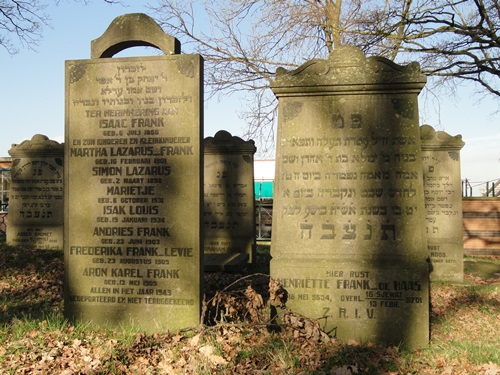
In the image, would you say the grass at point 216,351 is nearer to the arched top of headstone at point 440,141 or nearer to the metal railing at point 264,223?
the arched top of headstone at point 440,141

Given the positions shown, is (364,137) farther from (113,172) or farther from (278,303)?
(113,172)

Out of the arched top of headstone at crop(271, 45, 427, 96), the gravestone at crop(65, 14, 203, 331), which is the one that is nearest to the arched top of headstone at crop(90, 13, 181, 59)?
the gravestone at crop(65, 14, 203, 331)

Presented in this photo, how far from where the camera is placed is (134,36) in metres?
5.88

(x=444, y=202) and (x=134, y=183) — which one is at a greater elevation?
(x=134, y=183)

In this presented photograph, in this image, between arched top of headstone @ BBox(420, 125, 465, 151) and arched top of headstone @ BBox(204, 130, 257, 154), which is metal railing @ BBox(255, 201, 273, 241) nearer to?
arched top of headstone @ BBox(204, 130, 257, 154)

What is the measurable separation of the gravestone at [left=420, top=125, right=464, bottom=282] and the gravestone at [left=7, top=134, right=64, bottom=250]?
27.0 ft

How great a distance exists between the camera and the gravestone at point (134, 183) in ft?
18.3

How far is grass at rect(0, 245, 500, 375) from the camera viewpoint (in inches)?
164

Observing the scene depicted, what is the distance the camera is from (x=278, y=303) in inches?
206

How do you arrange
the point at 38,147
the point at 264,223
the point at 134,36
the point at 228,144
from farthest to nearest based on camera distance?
the point at 264,223 < the point at 38,147 < the point at 228,144 < the point at 134,36

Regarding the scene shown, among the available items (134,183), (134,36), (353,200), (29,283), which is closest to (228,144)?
(29,283)

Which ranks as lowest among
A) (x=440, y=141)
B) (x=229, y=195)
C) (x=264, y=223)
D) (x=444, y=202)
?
(x=264, y=223)

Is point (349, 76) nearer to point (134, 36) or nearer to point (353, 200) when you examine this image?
point (353, 200)

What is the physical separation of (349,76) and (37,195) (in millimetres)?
8811
